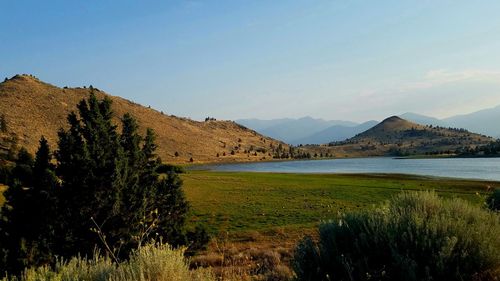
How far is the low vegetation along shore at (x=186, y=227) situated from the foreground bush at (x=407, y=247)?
0.8 inches

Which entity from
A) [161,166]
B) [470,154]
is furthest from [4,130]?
[470,154]

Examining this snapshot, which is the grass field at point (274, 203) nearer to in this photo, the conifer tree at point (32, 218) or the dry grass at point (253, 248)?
the dry grass at point (253, 248)

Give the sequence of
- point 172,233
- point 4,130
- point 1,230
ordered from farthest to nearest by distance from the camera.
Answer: point 4,130
point 172,233
point 1,230

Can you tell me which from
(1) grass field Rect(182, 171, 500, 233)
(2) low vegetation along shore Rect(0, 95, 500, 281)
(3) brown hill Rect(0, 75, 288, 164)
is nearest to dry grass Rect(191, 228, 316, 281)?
(2) low vegetation along shore Rect(0, 95, 500, 281)

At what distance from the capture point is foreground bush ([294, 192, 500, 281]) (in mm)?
5887

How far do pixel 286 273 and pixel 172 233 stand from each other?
10467mm

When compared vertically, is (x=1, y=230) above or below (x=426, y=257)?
below

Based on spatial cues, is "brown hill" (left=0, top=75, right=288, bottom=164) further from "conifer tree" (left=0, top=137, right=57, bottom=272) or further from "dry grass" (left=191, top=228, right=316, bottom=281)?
"conifer tree" (left=0, top=137, right=57, bottom=272)

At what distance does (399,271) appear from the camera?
19.9 ft

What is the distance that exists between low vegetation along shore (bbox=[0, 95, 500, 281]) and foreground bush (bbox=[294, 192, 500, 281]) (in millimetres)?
20

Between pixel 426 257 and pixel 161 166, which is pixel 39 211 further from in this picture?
pixel 426 257

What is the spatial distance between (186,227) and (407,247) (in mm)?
18295

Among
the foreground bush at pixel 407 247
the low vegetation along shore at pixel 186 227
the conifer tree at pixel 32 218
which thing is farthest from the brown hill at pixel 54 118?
the foreground bush at pixel 407 247

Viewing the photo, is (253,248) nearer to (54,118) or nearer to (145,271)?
(145,271)
